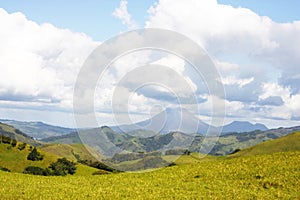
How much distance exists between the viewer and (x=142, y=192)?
3127 cm

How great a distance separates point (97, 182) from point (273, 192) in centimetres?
1744

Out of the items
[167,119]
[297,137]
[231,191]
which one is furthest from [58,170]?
[231,191]

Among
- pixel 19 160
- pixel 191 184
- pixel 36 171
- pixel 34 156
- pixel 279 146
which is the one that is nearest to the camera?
pixel 191 184

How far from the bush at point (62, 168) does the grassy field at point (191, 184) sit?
12894cm

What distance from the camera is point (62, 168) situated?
16725cm

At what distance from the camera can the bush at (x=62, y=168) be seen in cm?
16534

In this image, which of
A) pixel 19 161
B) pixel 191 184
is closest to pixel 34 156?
pixel 19 161

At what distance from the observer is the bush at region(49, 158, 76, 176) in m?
165

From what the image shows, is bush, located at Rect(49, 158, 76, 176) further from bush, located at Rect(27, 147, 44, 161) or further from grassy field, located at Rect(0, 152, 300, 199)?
grassy field, located at Rect(0, 152, 300, 199)

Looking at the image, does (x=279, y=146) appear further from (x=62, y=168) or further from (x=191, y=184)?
(x=62, y=168)

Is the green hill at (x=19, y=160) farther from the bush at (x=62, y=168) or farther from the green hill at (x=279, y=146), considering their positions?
the green hill at (x=279, y=146)

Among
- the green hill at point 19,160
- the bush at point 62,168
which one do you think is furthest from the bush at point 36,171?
the bush at point 62,168

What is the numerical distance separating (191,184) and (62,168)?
140793 mm

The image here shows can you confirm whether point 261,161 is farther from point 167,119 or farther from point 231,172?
point 167,119
